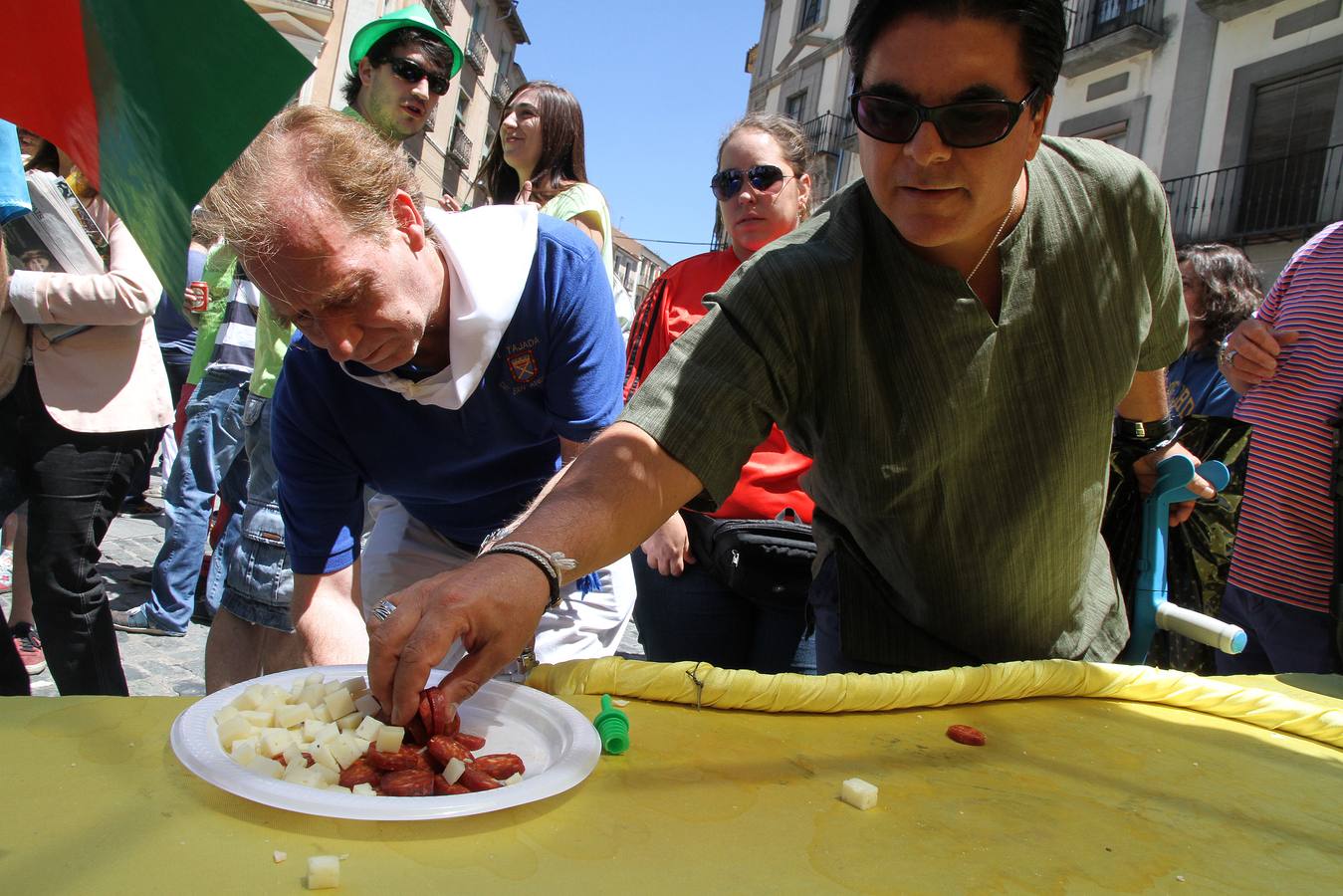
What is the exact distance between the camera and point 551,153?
3307mm

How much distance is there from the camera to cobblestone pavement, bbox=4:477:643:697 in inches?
133

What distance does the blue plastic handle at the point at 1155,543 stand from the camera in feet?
6.20

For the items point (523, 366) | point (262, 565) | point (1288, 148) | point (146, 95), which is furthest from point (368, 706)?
point (1288, 148)

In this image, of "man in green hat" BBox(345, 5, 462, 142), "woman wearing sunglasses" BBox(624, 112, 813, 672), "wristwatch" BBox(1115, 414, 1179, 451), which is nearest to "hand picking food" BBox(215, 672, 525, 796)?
"woman wearing sunglasses" BBox(624, 112, 813, 672)

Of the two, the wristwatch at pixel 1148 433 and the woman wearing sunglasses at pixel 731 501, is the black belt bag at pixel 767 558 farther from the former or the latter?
the wristwatch at pixel 1148 433

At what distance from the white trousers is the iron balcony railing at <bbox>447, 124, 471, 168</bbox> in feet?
83.0

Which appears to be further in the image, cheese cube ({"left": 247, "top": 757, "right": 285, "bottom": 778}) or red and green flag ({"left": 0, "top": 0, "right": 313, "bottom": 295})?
cheese cube ({"left": 247, "top": 757, "right": 285, "bottom": 778})

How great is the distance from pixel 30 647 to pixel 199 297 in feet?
5.42

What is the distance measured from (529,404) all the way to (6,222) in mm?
1656

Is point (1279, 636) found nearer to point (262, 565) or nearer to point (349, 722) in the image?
point (349, 722)

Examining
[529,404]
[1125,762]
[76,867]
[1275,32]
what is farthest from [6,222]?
[1275,32]

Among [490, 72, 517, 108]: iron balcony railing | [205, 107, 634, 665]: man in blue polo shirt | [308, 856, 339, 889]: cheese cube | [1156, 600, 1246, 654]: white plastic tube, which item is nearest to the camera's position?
[308, 856, 339, 889]: cheese cube

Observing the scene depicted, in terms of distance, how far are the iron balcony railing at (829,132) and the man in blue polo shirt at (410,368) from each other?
18.5 meters

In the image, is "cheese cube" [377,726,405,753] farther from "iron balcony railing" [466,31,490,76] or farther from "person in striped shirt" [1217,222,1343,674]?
"iron balcony railing" [466,31,490,76]
